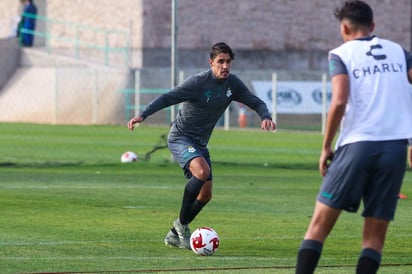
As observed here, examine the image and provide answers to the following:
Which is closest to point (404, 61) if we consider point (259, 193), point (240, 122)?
point (259, 193)

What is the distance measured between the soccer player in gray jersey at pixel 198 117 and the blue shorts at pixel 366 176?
4.05m

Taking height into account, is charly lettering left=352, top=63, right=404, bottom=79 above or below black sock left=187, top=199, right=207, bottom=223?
above

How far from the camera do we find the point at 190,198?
13.6 meters

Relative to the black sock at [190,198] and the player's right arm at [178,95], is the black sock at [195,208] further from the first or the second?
the player's right arm at [178,95]

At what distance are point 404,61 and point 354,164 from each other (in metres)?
0.88

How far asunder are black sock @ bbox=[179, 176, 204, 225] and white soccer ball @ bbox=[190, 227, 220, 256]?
31.6 inches

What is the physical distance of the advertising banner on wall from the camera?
4241 centimetres

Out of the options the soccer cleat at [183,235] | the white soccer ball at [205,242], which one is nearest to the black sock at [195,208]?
the soccer cleat at [183,235]

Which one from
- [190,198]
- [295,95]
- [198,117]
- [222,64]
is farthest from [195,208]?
[295,95]

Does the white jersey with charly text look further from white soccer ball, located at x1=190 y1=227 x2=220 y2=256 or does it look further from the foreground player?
white soccer ball, located at x1=190 y1=227 x2=220 y2=256

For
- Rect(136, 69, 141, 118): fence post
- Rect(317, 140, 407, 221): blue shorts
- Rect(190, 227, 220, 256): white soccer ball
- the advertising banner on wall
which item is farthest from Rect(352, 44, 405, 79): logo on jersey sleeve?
Rect(136, 69, 141, 118): fence post

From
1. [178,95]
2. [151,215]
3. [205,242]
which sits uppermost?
[178,95]

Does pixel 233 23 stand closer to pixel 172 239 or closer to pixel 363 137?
pixel 172 239

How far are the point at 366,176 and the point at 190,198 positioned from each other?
437 cm
